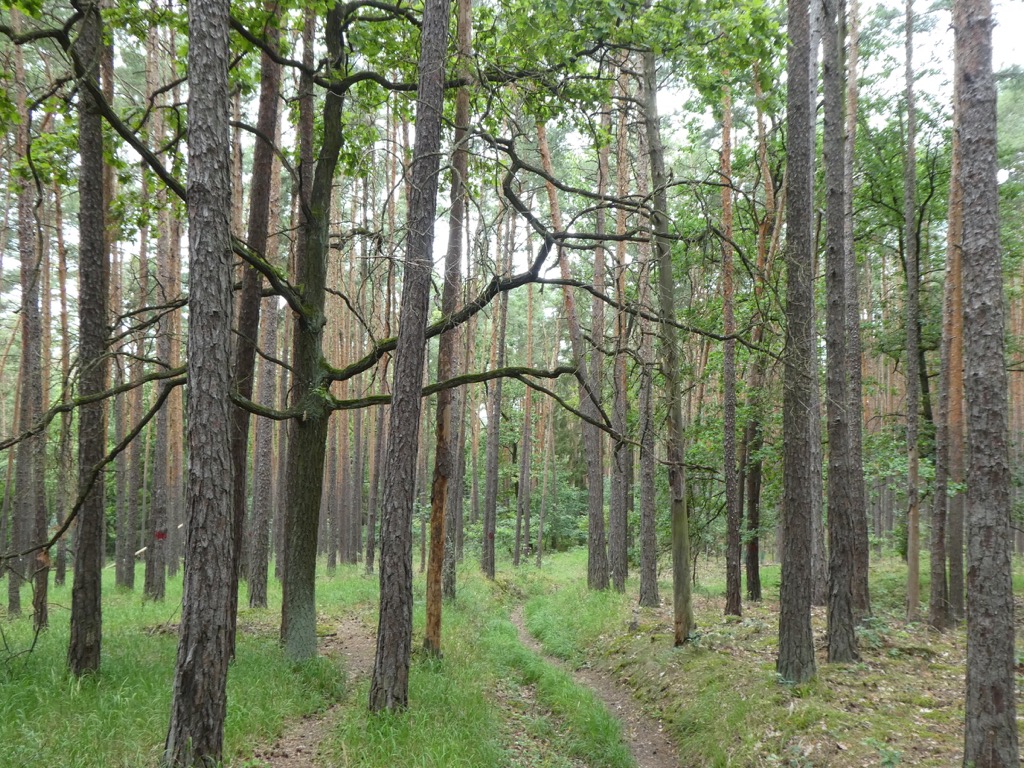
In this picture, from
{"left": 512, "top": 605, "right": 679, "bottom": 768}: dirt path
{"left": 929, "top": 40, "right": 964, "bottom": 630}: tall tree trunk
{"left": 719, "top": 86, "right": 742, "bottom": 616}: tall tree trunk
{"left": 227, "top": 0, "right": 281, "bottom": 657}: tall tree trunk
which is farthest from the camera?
{"left": 929, "top": 40, "right": 964, "bottom": 630}: tall tree trunk

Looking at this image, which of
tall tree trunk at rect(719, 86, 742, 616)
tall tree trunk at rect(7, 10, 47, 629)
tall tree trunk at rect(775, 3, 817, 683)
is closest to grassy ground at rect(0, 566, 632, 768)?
tall tree trunk at rect(775, 3, 817, 683)

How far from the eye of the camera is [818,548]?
12852mm

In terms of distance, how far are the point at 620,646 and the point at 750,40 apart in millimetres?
9437

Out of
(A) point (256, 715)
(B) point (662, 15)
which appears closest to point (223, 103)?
(B) point (662, 15)

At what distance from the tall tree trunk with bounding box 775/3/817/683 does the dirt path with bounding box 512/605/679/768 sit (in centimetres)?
162

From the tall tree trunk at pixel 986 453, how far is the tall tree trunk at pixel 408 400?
186 inches

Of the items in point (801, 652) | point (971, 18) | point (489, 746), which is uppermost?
point (971, 18)

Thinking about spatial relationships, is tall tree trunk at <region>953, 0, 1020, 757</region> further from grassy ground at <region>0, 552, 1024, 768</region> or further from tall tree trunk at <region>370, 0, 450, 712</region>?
tall tree trunk at <region>370, 0, 450, 712</region>

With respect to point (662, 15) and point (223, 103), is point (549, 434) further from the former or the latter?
point (223, 103)

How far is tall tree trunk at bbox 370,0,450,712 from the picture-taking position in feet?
20.9

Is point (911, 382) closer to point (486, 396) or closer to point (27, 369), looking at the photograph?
point (486, 396)

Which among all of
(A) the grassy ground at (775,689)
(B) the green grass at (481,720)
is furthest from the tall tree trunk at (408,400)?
(A) the grassy ground at (775,689)

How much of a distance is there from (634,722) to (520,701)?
1.51 metres

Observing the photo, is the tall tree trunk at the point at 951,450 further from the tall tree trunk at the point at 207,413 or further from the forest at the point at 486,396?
the tall tree trunk at the point at 207,413
